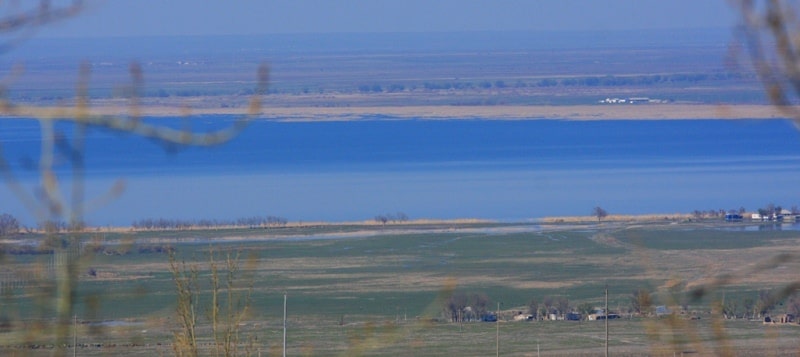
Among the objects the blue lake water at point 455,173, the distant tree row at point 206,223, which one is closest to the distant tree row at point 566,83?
the blue lake water at point 455,173

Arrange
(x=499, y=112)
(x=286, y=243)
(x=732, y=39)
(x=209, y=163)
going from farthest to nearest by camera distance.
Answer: (x=499, y=112) → (x=209, y=163) → (x=286, y=243) → (x=732, y=39)

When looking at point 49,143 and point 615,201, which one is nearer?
Result: point 49,143

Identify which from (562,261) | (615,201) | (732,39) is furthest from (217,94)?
(732,39)

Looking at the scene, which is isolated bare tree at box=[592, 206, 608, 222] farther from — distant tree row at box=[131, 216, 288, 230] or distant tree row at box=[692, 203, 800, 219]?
distant tree row at box=[131, 216, 288, 230]

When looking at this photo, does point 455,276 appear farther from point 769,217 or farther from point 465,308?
point 769,217

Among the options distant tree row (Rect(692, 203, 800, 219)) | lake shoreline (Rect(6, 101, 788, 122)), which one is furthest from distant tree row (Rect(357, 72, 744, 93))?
distant tree row (Rect(692, 203, 800, 219))

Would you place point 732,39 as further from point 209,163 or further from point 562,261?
point 209,163

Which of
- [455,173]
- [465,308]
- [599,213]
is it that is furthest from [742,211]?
[465,308]
